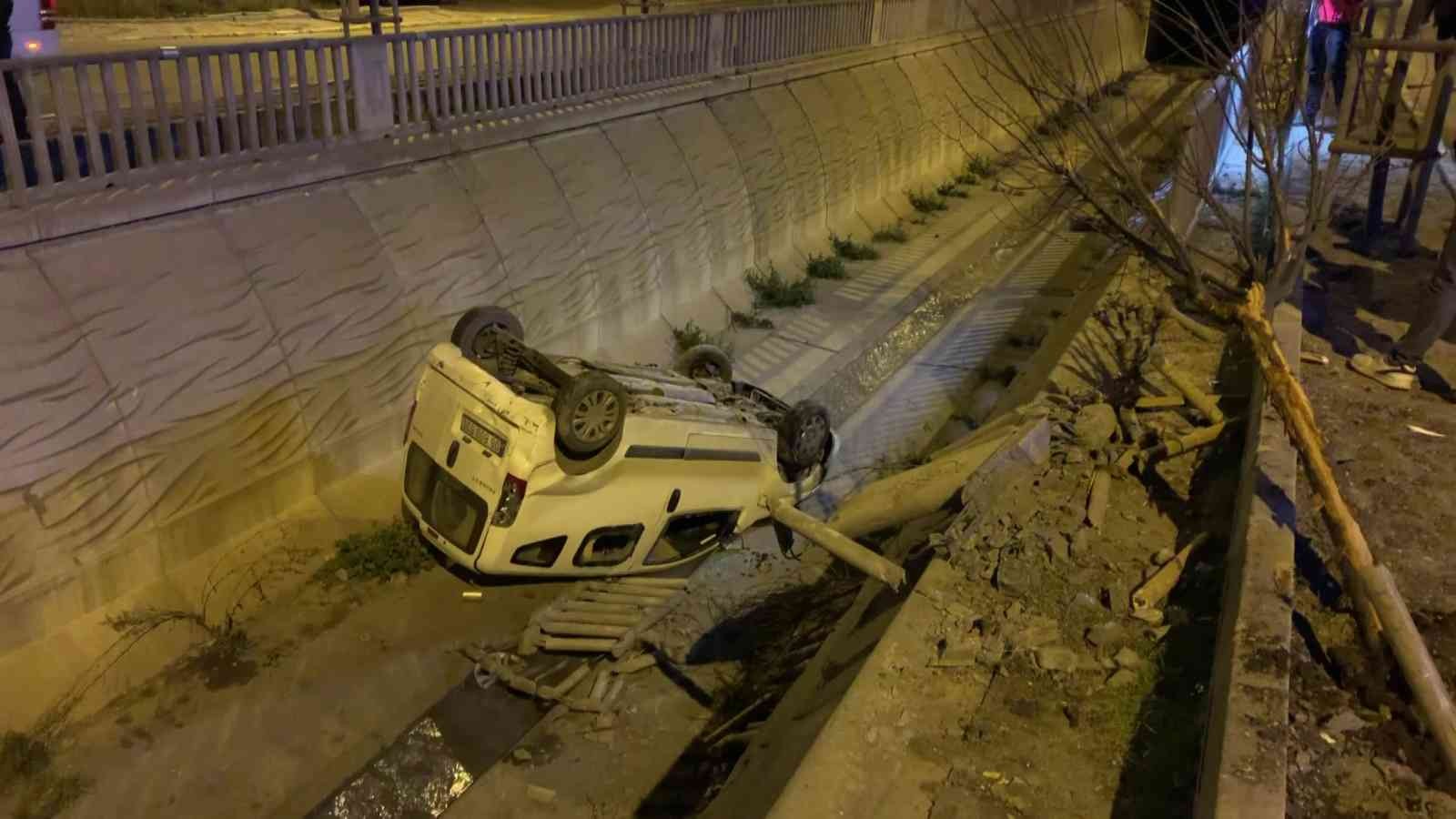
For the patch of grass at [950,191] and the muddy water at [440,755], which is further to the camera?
the patch of grass at [950,191]

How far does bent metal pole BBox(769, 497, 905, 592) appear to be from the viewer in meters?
5.90

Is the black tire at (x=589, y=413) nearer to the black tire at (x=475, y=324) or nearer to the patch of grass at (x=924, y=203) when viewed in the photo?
the black tire at (x=475, y=324)

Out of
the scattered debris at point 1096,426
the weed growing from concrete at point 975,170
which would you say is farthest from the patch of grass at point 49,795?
the weed growing from concrete at point 975,170

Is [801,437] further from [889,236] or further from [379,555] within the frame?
[889,236]

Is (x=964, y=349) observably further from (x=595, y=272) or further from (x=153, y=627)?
(x=153, y=627)

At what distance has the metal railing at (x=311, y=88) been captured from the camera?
6.64 metres

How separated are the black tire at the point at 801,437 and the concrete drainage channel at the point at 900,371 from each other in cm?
90

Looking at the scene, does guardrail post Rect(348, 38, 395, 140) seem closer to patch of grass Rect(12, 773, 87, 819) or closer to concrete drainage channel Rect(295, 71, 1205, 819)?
concrete drainage channel Rect(295, 71, 1205, 819)

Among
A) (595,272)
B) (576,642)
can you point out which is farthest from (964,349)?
(576,642)

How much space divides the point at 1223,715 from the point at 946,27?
17.5 meters

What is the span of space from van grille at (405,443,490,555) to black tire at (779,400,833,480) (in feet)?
8.43

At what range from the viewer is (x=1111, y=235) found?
9812 millimetres

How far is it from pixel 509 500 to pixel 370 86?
4.21 metres

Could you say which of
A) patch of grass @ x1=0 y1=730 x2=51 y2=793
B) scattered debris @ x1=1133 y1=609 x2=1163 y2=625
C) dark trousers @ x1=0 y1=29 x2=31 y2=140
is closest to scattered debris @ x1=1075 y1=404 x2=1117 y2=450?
scattered debris @ x1=1133 y1=609 x2=1163 y2=625
